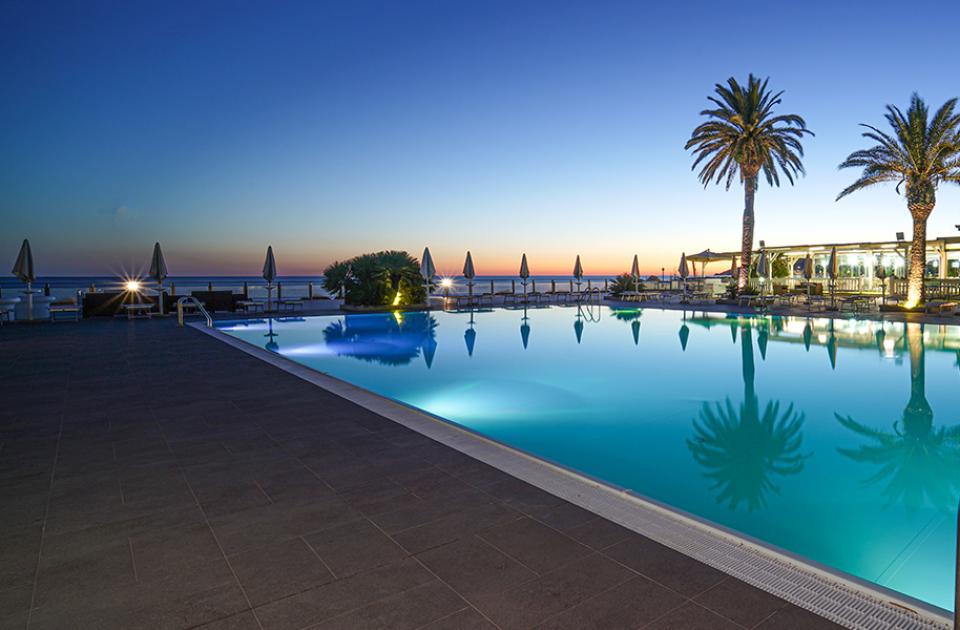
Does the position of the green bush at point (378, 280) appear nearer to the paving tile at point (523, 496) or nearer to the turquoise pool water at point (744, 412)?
the turquoise pool water at point (744, 412)

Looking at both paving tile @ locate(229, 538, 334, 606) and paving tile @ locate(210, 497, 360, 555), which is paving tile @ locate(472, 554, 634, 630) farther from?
paving tile @ locate(210, 497, 360, 555)

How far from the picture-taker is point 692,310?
1944 centimetres

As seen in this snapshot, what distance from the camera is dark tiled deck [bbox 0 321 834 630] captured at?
196 centimetres

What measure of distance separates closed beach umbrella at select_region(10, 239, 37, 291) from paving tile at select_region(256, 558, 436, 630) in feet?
55.4

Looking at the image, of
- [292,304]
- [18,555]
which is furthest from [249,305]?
[18,555]

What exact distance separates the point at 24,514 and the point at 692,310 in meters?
19.8

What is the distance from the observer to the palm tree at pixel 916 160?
626 inches

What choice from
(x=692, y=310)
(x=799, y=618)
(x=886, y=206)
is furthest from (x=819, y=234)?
(x=799, y=618)

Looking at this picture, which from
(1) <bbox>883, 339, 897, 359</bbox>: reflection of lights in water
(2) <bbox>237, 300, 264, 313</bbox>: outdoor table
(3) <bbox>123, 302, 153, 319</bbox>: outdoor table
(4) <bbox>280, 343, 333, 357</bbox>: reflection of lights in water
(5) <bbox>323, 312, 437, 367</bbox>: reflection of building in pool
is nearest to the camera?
(1) <bbox>883, 339, 897, 359</bbox>: reflection of lights in water

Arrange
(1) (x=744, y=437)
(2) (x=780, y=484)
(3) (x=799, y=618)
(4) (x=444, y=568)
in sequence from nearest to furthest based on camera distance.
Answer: (3) (x=799, y=618)
(4) (x=444, y=568)
(2) (x=780, y=484)
(1) (x=744, y=437)

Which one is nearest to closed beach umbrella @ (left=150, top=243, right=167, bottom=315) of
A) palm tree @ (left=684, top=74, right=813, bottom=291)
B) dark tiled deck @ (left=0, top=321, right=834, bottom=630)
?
dark tiled deck @ (left=0, top=321, right=834, bottom=630)

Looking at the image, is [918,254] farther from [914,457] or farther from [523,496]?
[523,496]

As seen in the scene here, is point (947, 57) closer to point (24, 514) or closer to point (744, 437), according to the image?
point (744, 437)

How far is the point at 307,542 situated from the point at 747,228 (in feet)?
77.1
